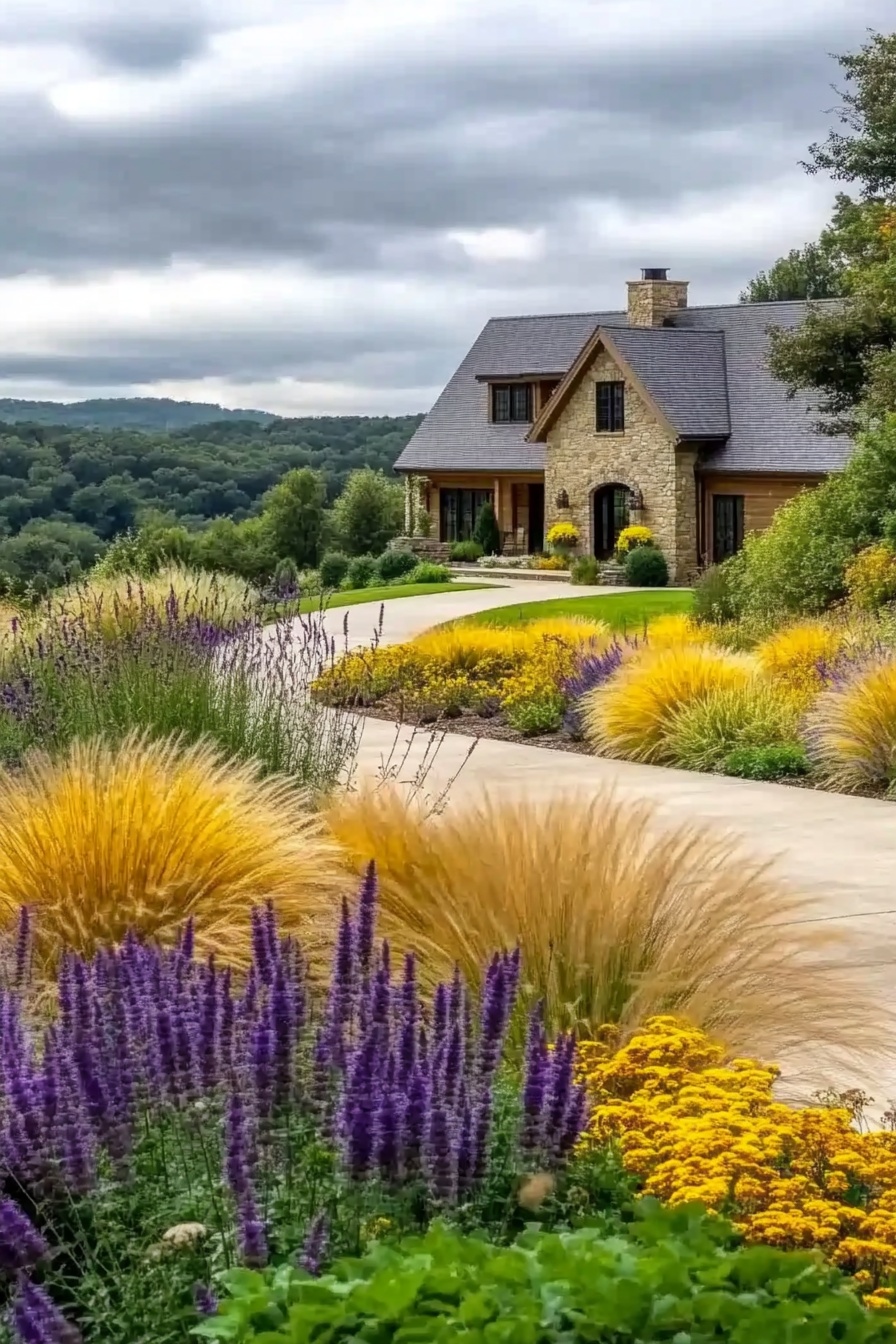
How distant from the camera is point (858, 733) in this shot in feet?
34.2

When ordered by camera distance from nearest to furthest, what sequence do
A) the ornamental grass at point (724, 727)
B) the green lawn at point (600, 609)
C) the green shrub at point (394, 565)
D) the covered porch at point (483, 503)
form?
the ornamental grass at point (724, 727) < the green lawn at point (600, 609) < the green shrub at point (394, 565) < the covered porch at point (483, 503)

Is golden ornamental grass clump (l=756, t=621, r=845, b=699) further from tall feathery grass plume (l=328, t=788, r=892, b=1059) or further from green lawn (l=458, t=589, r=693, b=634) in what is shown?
tall feathery grass plume (l=328, t=788, r=892, b=1059)

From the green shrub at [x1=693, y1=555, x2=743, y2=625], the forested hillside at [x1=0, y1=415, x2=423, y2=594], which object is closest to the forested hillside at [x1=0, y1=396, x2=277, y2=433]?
the forested hillside at [x1=0, y1=415, x2=423, y2=594]

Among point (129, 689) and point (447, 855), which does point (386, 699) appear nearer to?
point (129, 689)

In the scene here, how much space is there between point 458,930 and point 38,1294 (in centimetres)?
243

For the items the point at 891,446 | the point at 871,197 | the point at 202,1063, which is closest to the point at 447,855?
the point at 202,1063

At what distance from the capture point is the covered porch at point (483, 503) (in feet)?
135

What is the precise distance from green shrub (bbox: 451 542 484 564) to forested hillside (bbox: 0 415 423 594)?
419 inches

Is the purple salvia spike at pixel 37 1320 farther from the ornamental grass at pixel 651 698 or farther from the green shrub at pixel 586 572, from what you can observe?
the green shrub at pixel 586 572

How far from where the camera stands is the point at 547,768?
36.7ft

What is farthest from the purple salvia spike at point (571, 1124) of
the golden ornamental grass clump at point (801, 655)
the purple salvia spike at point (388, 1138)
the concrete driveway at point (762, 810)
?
the golden ornamental grass clump at point (801, 655)

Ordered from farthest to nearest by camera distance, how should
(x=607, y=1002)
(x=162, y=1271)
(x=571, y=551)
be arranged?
(x=571, y=551)
(x=607, y=1002)
(x=162, y=1271)

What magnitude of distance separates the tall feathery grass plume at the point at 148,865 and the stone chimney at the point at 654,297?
118 feet

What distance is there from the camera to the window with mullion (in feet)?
123
